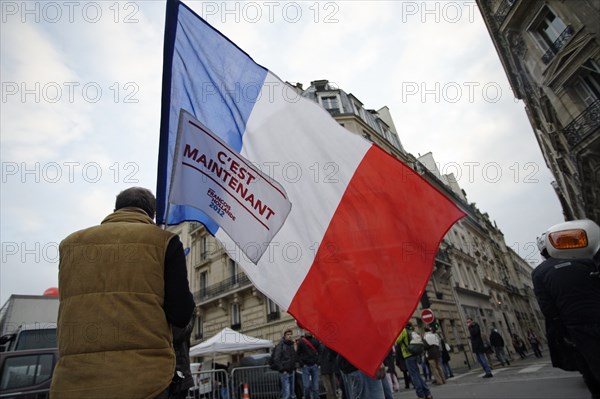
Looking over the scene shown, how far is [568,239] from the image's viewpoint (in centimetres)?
263

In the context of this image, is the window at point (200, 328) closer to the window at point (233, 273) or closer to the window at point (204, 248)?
the window at point (204, 248)

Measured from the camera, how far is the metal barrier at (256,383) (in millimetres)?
8250

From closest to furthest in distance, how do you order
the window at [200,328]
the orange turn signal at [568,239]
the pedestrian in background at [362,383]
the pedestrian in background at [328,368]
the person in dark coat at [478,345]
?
the orange turn signal at [568,239]
the pedestrian in background at [362,383]
the pedestrian in background at [328,368]
the person in dark coat at [478,345]
the window at [200,328]

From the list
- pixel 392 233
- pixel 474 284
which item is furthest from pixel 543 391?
pixel 474 284

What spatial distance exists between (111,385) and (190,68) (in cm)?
236

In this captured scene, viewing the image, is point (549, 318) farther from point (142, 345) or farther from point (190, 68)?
point (190, 68)

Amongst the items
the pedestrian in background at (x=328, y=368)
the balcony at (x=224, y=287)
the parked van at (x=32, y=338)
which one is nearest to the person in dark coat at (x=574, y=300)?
the pedestrian in background at (x=328, y=368)

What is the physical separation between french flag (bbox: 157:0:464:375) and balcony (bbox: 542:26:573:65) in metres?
16.3

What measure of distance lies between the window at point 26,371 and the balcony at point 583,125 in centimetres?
1825

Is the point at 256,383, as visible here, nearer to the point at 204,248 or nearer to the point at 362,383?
the point at 362,383

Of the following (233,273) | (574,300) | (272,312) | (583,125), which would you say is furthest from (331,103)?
(574,300)

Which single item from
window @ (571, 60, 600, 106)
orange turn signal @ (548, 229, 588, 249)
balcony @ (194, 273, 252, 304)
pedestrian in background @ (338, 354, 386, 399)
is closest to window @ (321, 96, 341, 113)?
balcony @ (194, 273, 252, 304)

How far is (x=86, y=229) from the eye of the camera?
1.78 m

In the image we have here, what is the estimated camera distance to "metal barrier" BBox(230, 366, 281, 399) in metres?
8.25
